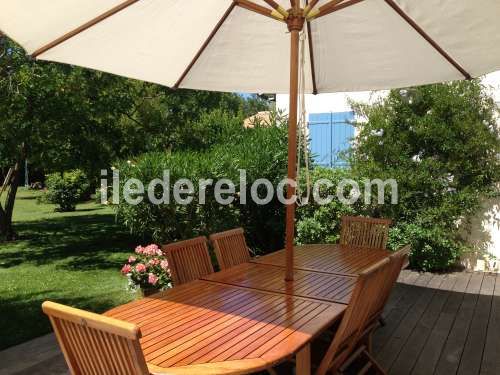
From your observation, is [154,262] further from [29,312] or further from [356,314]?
[356,314]

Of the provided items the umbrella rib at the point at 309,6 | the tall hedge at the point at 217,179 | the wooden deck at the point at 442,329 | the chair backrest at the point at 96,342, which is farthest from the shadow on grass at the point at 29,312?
the umbrella rib at the point at 309,6

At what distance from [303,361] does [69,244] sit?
329 inches

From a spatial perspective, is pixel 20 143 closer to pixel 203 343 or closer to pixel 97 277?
pixel 97 277

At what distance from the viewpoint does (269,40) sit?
3629mm

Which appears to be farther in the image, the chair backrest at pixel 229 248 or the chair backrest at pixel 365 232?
the chair backrest at pixel 365 232

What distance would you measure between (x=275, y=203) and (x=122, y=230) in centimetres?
526

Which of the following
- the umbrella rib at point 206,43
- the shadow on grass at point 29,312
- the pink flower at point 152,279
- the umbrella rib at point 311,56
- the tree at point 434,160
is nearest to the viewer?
the umbrella rib at point 206,43

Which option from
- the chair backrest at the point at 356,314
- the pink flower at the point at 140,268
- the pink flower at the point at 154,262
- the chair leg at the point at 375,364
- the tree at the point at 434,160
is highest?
the tree at the point at 434,160

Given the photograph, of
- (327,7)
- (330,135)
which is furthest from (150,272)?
(330,135)

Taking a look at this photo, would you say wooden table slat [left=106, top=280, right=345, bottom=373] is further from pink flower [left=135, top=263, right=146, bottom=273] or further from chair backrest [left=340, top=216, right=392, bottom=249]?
pink flower [left=135, top=263, right=146, bottom=273]

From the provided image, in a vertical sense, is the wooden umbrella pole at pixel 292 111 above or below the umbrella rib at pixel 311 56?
below

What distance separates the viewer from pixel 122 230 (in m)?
11.0

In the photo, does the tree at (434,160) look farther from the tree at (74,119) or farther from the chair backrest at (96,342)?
the chair backrest at (96,342)

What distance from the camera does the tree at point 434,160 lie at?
6.01 metres
